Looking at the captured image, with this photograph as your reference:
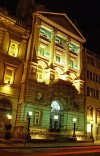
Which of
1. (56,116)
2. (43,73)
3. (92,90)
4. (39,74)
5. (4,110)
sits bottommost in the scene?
(56,116)

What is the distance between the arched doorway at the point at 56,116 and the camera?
33219 millimetres

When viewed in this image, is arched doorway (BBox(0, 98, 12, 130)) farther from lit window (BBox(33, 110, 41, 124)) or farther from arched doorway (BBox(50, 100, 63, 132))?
arched doorway (BBox(50, 100, 63, 132))

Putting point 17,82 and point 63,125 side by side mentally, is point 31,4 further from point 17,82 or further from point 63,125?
point 63,125

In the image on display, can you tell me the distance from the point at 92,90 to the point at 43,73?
1456 cm

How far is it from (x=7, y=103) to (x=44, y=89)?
6.54m

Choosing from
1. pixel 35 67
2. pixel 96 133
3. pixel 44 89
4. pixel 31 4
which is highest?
pixel 31 4

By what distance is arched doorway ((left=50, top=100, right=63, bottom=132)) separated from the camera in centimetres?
3322

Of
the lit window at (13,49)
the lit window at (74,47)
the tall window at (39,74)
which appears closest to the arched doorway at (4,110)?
the tall window at (39,74)

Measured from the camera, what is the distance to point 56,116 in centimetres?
3356

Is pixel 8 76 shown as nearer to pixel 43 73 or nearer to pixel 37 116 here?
pixel 43 73

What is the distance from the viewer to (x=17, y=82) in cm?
3044

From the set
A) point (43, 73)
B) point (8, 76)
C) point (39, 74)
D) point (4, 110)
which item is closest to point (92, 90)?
point (43, 73)

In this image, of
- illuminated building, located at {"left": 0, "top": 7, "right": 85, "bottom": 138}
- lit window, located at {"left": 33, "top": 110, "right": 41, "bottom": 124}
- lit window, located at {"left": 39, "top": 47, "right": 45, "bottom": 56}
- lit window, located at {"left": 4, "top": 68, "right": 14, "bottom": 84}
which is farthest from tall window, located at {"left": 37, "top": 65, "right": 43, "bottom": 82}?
lit window, located at {"left": 33, "top": 110, "right": 41, "bottom": 124}

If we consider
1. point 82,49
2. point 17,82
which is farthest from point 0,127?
point 82,49
